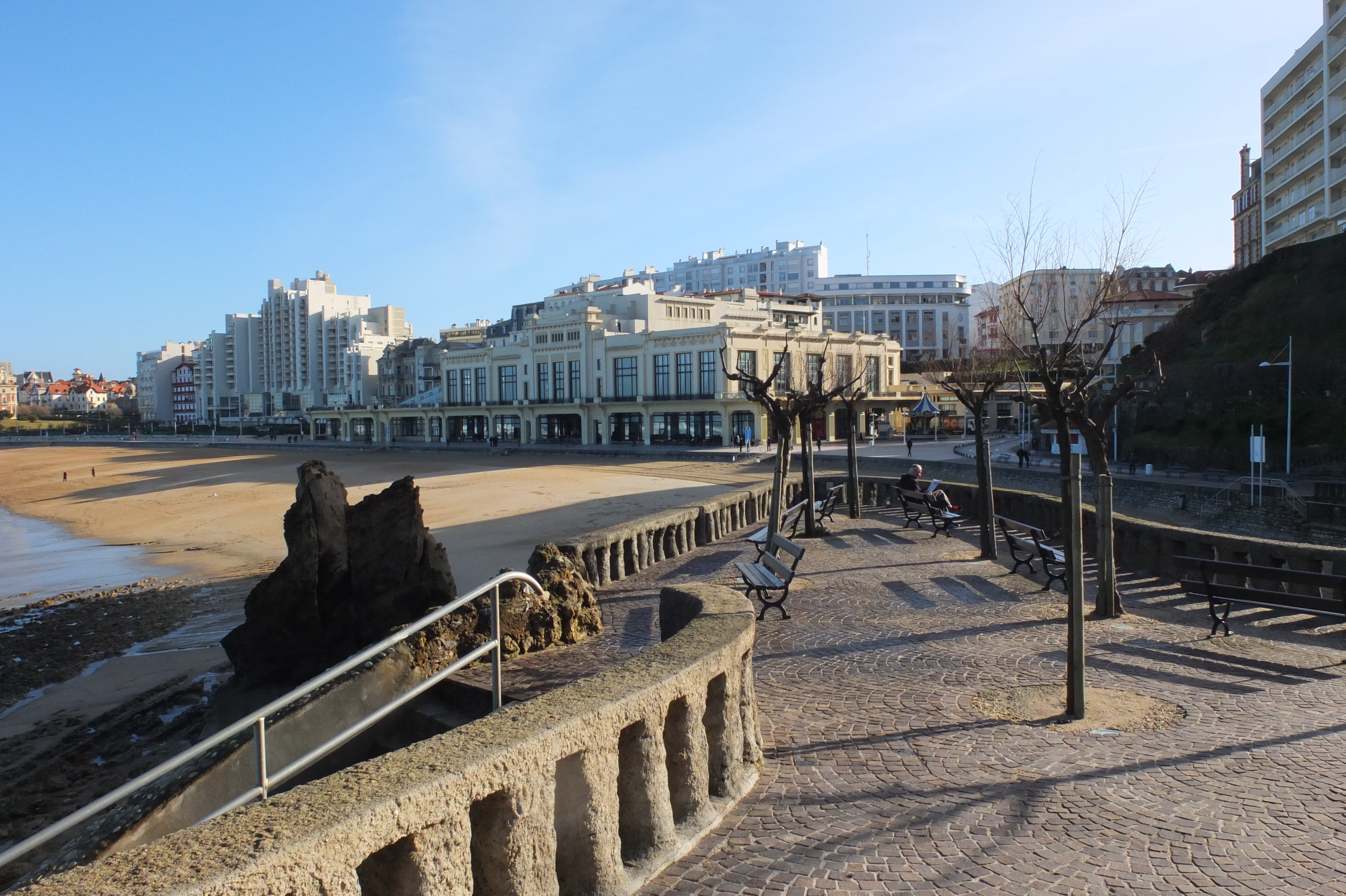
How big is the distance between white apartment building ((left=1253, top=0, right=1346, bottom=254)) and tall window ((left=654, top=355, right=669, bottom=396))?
43717 mm

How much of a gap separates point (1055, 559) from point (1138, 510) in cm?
2448

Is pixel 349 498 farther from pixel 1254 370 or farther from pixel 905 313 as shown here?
pixel 905 313

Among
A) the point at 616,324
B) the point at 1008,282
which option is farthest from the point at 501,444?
the point at 1008,282

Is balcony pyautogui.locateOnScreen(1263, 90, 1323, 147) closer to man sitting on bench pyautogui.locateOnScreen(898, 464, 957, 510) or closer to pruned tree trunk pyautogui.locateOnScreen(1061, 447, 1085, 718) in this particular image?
man sitting on bench pyautogui.locateOnScreen(898, 464, 957, 510)

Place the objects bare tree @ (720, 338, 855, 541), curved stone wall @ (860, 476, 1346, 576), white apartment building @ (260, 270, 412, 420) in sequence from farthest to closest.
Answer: white apartment building @ (260, 270, 412, 420)
bare tree @ (720, 338, 855, 541)
curved stone wall @ (860, 476, 1346, 576)

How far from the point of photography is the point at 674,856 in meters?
3.82

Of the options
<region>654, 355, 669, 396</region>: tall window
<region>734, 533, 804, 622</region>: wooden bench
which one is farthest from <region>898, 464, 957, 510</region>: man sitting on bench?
<region>654, 355, 669, 396</region>: tall window

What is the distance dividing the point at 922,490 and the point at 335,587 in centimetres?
1211

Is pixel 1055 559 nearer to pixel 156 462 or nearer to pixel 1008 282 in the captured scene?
pixel 1008 282

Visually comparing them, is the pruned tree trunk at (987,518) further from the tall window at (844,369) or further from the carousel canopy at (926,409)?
the carousel canopy at (926,409)

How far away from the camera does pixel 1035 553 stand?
11117 mm

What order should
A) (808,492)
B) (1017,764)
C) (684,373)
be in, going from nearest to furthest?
(1017,764), (808,492), (684,373)

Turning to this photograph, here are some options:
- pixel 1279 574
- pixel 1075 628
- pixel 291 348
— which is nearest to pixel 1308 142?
pixel 1279 574

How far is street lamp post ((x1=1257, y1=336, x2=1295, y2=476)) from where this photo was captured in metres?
33.0
